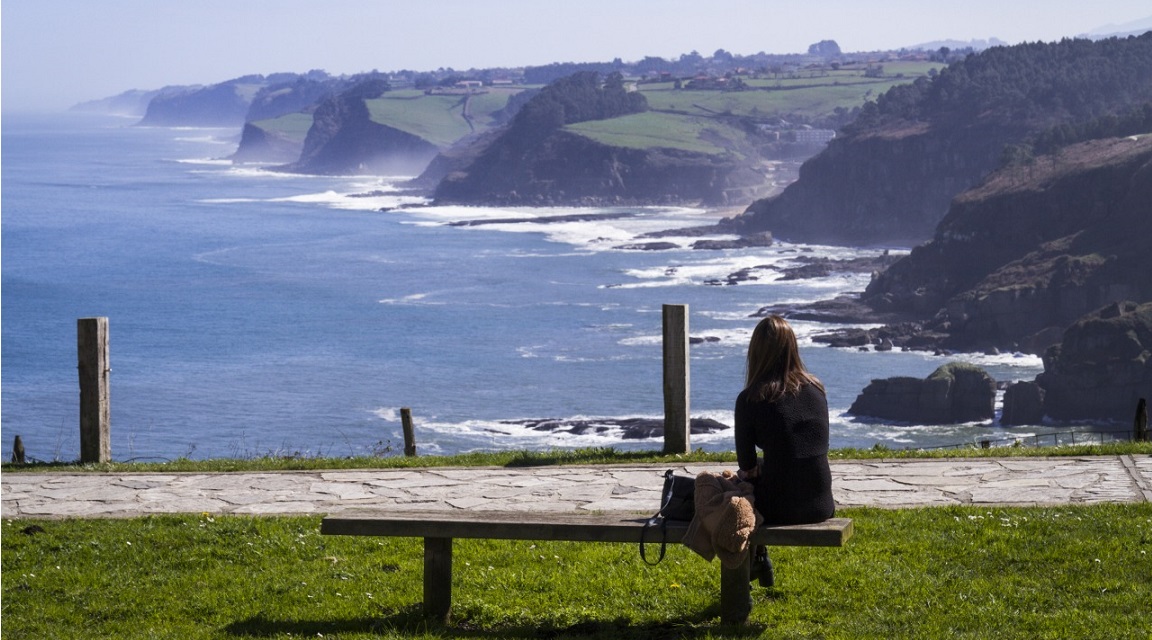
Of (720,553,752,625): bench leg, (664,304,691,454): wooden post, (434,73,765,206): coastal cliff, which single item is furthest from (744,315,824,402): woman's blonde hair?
(434,73,765,206): coastal cliff

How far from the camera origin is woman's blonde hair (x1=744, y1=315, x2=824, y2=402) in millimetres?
6832

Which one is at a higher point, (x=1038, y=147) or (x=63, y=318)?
(x=1038, y=147)

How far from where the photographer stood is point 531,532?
698 cm

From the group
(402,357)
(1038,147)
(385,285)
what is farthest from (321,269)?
(1038,147)

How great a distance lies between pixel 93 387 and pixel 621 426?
129 feet

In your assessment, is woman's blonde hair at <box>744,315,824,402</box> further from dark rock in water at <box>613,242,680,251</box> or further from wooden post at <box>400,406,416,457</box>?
dark rock in water at <box>613,242,680,251</box>

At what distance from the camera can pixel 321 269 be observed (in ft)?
329

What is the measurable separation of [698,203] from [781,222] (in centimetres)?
2944

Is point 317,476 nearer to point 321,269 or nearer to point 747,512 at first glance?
point 747,512

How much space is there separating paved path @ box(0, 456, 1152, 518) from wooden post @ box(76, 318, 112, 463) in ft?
2.03

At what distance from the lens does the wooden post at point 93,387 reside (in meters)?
12.3

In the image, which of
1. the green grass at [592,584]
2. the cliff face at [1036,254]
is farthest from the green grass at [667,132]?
the green grass at [592,584]

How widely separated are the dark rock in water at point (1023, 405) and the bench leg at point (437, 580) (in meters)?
50.9

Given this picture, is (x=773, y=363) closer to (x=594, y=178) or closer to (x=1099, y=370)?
(x=1099, y=370)
